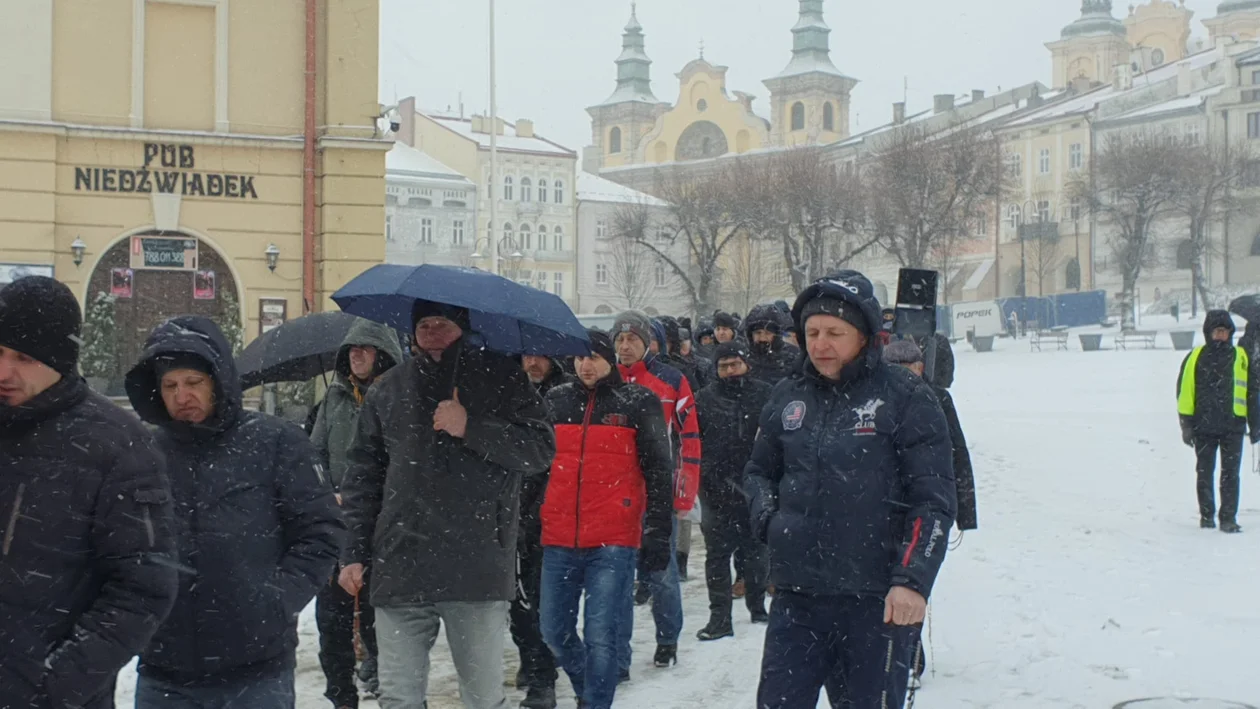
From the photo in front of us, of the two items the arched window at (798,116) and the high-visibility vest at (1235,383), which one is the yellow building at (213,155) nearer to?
the high-visibility vest at (1235,383)

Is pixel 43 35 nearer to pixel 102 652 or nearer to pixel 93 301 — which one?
pixel 93 301

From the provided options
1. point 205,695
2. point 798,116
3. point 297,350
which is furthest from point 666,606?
point 798,116

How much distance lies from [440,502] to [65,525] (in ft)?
6.74

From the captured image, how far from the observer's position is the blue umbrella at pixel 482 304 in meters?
5.46

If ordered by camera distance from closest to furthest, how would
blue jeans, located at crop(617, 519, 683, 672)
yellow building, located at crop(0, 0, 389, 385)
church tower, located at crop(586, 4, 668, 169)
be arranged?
blue jeans, located at crop(617, 519, 683, 672) < yellow building, located at crop(0, 0, 389, 385) < church tower, located at crop(586, 4, 668, 169)

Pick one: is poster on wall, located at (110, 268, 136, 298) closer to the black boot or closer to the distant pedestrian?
the black boot

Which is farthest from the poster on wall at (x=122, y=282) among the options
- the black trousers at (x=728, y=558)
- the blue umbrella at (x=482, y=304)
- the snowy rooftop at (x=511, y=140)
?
the snowy rooftop at (x=511, y=140)

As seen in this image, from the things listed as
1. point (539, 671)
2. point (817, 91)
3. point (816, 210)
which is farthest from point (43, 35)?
point (817, 91)

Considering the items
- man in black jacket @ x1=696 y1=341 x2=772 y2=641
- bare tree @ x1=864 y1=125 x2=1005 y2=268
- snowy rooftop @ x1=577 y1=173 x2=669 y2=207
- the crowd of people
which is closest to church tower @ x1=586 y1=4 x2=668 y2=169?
snowy rooftop @ x1=577 y1=173 x2=669 y2=207

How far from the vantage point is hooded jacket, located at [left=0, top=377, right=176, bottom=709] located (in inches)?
132

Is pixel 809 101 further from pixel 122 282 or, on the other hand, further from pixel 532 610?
pixel 532 610

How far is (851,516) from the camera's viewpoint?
4.72 m

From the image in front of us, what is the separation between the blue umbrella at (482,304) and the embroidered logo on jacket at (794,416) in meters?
1.17

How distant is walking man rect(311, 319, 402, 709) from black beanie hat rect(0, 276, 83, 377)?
10.6 ft
